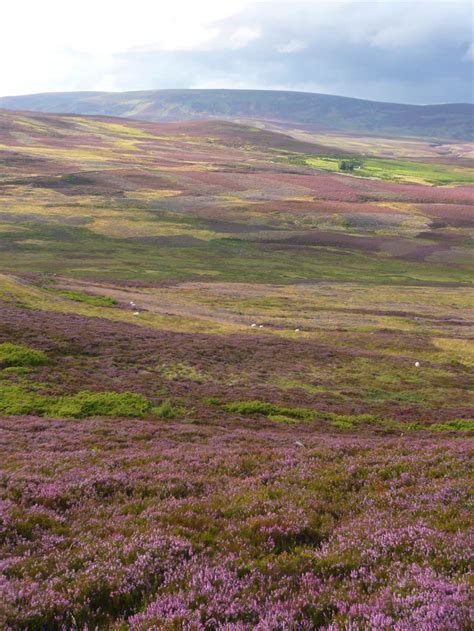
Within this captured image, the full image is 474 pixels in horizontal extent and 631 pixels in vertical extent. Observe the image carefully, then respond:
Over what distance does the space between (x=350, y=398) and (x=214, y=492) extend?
65.4 ft

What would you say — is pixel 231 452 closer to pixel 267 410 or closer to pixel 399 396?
pixel 267 410

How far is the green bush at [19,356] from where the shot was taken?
93.8ft

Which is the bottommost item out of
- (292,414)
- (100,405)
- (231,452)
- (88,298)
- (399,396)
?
(399,396)

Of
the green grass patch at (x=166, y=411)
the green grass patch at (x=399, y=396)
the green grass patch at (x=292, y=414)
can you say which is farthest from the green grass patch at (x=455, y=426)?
the green grass patch at (x=166, y=411)

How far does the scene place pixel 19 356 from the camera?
2919 cm

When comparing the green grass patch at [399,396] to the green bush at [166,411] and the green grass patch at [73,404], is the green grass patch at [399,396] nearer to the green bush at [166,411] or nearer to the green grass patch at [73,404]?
the green bush at [166,411]

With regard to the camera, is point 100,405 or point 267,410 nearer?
point 100,405

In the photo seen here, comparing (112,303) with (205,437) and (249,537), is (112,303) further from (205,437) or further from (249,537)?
(249,537)

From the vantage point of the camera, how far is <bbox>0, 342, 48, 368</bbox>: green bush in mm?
28594

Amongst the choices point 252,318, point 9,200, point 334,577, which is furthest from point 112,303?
point 9,200

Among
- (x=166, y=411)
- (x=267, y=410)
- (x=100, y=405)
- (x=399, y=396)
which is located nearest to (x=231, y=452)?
(x=166, y=411)

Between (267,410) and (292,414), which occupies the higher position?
(267,410)

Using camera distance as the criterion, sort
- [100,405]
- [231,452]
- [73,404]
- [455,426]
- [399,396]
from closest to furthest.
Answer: [231,452], [73,404], [100,405], [455,426], [399,396]

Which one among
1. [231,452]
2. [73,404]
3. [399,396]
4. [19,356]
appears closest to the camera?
[231,452]
